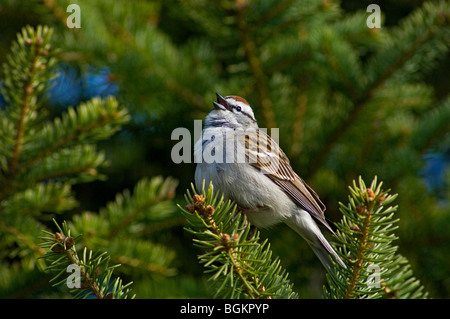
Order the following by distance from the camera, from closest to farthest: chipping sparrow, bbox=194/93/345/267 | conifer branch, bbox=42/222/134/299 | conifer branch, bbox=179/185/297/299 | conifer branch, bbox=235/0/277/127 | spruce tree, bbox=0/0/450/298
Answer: conifer branch, bbox=42/222/134/299 < conifer branch, bbox=179/185/297/299 < spruce tree, bbox=0/0/450/298 < chipping sparrow, bbox=194/93/345/267 < conifer branch, bbox=235/0/277/127

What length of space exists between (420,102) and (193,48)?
1.90 m

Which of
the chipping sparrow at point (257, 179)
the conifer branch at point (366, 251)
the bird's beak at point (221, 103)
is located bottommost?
Result: the conifer branch at point (366, 251)

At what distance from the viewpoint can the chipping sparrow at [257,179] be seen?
10.4ft

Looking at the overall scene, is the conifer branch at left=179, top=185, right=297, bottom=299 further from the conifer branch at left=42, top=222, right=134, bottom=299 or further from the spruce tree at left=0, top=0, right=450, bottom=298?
the spruce tree at left=0, top=0, right=450, bottom=298

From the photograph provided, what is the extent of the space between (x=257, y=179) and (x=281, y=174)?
260 millimetres

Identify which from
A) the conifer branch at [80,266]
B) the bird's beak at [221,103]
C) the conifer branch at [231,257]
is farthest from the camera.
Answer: the bird's beak at [221,103]

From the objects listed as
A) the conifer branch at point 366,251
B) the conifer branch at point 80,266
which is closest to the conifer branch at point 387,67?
the conifer branch at point 366,251

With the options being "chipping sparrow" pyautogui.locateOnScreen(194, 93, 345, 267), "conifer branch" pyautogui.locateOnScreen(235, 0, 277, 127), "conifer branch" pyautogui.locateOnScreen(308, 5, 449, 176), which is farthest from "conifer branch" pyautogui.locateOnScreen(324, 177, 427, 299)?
"conifer branch" pyautogui.locateOnScreen(235, 0, 277, 127)

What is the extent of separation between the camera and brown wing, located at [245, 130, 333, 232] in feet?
10.9

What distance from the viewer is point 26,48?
8.24ft

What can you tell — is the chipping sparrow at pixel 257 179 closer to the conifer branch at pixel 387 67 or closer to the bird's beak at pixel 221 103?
the bird's beak at pixel 221 103

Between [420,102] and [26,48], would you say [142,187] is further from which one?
[420,102]

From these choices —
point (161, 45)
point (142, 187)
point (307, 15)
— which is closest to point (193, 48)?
point (161, 45)

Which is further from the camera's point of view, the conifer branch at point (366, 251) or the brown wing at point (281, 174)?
the brown wing at point (281, 174)
